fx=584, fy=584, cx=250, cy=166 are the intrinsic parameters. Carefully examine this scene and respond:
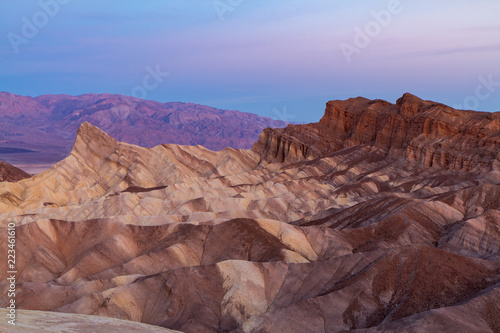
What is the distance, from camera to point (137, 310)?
3844 cm

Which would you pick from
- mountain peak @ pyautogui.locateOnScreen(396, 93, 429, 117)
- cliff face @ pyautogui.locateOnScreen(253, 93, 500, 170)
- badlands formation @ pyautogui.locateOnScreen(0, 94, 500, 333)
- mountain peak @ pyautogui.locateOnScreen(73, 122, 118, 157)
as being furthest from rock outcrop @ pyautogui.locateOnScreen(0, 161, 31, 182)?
mountain peak @ pyautogui.locateOnScreen(396, 93, 429, 117)

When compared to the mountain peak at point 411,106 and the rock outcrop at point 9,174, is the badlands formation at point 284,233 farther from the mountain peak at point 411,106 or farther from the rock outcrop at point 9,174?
the rock outcrop at point 9,174

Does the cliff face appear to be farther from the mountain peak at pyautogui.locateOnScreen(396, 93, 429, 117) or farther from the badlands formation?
the badlands formation

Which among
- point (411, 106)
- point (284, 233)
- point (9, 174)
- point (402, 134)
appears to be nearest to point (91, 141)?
point (9, 174)

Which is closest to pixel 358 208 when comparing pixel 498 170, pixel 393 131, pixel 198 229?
pixel 198 229

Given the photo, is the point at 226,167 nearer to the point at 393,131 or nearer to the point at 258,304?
the point at 393,131

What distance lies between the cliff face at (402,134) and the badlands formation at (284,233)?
10.4 inches

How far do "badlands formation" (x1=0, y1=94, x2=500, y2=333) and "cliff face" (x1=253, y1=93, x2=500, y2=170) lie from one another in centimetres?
26

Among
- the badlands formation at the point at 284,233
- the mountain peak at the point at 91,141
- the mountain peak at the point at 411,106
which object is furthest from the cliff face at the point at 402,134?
the mountain peak at the point at 91,141

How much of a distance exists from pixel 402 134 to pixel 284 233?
159 feet

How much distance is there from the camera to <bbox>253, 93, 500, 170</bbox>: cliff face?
82688mm

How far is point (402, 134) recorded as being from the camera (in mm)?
92688

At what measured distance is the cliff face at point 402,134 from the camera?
82688 mm

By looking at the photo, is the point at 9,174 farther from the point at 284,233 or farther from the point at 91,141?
the point at 284,233
